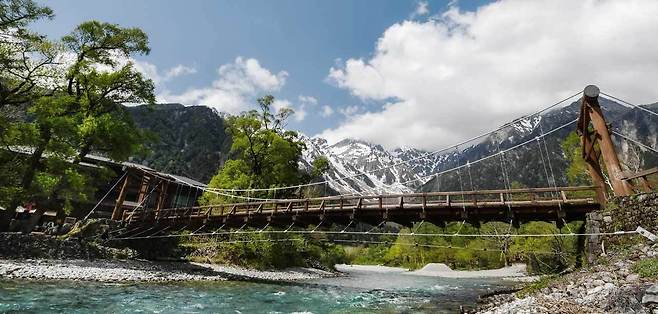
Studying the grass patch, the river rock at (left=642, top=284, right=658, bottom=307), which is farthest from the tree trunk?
the grass patch

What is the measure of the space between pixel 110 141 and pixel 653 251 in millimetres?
24596

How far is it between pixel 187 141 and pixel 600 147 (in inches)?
4388

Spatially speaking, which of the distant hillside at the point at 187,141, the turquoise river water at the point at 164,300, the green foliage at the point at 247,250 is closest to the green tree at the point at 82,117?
the turquoise river water at the point at 164,300

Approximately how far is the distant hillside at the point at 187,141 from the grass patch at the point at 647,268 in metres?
97.3

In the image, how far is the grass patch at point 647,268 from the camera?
8391 mm

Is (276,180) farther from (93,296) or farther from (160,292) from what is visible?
(93,296)

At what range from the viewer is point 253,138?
35.5 metres

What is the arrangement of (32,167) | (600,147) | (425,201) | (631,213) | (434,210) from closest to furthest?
(631,213) < (600,147) < (425,201) < (434,210) < (32,167)

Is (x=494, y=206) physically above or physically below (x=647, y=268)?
above

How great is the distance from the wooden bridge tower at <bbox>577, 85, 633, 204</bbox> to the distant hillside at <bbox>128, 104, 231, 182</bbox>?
93756 millimetres

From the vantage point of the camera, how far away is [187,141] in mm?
112062

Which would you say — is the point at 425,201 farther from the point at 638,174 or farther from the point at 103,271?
the point at 103,271

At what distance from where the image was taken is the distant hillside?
99425mm

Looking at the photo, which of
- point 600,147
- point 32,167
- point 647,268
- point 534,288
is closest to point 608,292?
point 647,268
